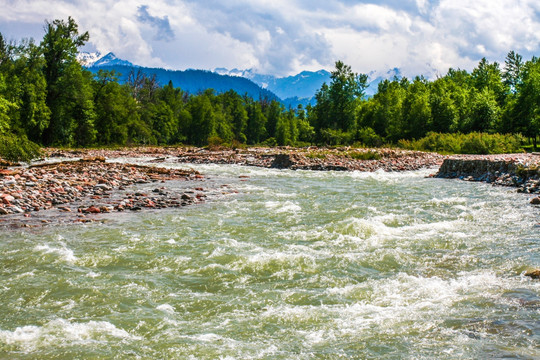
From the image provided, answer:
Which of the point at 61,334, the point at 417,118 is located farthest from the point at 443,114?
the point at 61,334

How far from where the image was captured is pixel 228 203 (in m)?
15.8

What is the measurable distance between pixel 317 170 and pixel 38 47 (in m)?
40.4

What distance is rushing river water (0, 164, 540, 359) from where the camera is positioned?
510 cm

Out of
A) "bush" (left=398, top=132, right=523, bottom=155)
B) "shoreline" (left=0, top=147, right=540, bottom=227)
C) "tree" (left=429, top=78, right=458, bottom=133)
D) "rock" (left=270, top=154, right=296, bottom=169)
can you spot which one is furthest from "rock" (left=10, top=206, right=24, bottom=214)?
"tree" (left=429, top=78, right=458, bottom=133)

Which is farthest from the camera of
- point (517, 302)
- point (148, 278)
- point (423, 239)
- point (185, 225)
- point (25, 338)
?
point (185, 225)

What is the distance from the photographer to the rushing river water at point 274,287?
16.7ft

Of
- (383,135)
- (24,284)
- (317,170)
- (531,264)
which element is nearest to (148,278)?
(24,284)

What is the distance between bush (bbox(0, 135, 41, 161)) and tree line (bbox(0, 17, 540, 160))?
21 cm

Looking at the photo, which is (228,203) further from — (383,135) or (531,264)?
(383,135)

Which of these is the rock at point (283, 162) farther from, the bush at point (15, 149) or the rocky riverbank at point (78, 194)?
the bush at point (15, 149)

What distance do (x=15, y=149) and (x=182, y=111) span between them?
6895 centimetres

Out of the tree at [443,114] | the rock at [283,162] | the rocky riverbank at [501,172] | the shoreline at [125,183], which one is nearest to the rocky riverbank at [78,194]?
the shoreline at [125,183]

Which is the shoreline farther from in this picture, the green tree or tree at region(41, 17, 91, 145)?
the green tree

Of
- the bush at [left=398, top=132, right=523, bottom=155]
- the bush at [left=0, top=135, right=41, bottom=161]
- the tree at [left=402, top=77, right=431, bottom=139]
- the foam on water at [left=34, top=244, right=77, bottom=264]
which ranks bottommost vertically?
the foam on water at [left=34, top=244, right=77, bottom=264]
